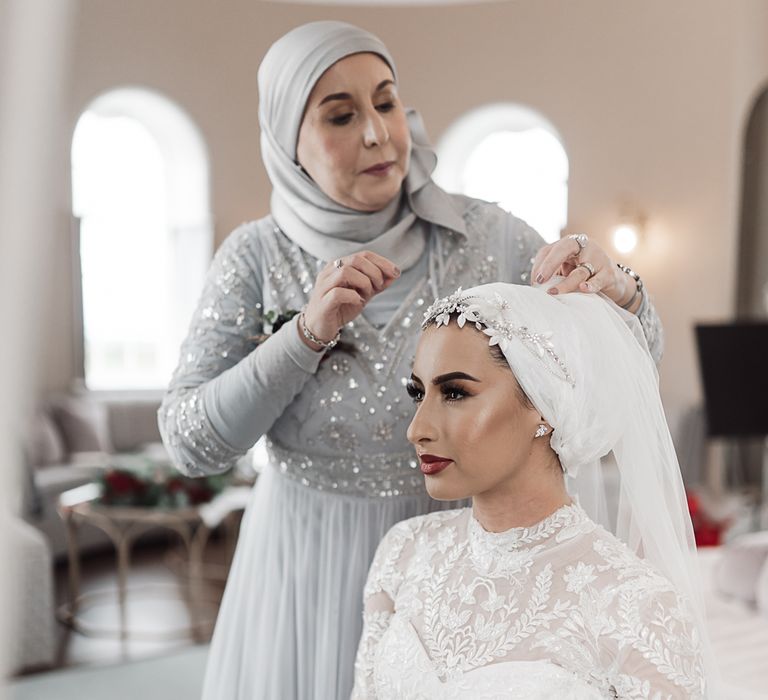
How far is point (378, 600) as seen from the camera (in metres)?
1.65

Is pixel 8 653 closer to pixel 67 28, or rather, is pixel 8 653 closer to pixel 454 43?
pixel 67 28

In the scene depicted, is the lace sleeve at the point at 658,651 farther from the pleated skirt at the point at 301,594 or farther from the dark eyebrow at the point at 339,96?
the dark eyebrow at the point at 339,96

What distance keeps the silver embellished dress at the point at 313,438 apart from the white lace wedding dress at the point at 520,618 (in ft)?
0.50

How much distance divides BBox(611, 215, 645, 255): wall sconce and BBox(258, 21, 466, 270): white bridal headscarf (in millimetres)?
7089

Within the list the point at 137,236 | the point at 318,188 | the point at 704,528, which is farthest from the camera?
the point at 137,236

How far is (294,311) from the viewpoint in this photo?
70.6 inches

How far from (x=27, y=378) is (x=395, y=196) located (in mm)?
1397

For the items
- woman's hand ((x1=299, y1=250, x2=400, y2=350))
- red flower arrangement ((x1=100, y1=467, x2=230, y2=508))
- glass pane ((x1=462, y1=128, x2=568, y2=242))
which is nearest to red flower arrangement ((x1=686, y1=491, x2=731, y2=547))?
red flower arrangement ((x1=100, y1=467, x2=230, y2=508))

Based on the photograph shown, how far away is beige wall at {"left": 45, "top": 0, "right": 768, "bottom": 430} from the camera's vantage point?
8062mm

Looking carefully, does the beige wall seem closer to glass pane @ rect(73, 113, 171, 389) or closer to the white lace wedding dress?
glass pane @ rect(73, 113, 171, 389)

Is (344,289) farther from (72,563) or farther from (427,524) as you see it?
(72,563)

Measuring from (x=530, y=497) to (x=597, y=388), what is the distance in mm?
193

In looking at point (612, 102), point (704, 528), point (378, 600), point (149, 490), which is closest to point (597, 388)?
point (378, 600)

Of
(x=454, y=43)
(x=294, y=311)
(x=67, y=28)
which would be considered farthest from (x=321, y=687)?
(x=454, y=43)
